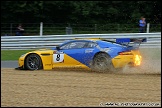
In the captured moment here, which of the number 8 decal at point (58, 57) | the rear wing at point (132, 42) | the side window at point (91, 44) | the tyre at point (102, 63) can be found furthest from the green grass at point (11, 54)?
the rear wing at point (132, 42)

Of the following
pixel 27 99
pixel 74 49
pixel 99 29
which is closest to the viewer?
pixel 27 99

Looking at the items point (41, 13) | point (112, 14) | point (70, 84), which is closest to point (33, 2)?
point (41, 13)

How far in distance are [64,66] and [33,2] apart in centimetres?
1774

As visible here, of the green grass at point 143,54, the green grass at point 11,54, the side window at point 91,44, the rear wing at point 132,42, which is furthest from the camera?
the green grass at point 11,54

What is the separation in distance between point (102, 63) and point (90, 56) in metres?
0.48

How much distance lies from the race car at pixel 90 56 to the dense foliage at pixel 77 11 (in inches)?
660

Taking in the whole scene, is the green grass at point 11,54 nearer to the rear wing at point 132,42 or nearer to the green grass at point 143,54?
the green grass at point 143,54

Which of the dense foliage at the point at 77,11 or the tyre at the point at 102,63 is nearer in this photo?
the tyre at the point at 102,63

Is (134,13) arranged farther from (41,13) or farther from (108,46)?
(108,46)

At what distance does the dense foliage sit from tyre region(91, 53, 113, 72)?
17.3 meters

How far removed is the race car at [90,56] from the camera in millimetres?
11711

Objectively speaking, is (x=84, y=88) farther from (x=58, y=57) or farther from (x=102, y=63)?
(x=58, y=57)

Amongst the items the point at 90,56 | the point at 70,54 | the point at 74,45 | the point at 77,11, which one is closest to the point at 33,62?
the point at 70,54

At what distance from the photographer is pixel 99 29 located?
2412 cm
